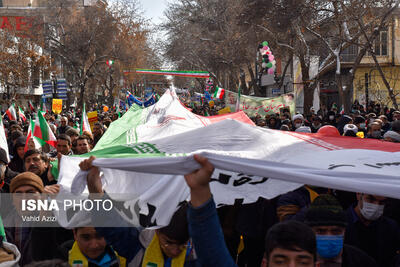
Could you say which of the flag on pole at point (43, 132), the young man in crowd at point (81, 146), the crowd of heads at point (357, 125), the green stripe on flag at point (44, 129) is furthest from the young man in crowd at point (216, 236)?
the green stripe on flag at point (44, 129)

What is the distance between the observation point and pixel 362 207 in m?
3.69

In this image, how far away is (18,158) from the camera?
766 cm

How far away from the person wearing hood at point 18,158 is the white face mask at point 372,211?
5.27 meters

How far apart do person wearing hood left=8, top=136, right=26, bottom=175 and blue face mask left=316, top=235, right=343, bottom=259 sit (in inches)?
215

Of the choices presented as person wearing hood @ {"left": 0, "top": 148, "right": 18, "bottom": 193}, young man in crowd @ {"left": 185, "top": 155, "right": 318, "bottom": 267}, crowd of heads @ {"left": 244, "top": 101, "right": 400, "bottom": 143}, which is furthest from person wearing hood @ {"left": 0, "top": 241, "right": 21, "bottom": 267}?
crowd of heads @ {"left": 244, "top": 101, "right": 400, "bottom": 143}

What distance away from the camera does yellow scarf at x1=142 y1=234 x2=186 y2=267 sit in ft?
9.94

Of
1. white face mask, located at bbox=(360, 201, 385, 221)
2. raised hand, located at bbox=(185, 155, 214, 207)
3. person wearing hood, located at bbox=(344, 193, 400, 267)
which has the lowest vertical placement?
person wearing hood, located at bbox=(344, 193, 400, 267)

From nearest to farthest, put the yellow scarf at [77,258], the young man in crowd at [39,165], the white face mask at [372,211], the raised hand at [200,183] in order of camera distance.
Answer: the raised hand at [200,183]
the yellow scarf at [77,258]
the white face mask at [372,211]
the young man in crowd at [39,165]

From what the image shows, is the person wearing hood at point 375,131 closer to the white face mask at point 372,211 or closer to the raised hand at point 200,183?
the white face mask at point 372,211

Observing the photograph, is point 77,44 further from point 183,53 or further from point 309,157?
point 309,157

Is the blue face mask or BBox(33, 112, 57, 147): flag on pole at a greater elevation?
BBox(33, 112, 57, 147): flag on pole

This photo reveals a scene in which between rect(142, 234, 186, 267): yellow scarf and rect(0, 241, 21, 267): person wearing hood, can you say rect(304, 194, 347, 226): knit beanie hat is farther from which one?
rect(0, 241, 21, 267): person wearing hood

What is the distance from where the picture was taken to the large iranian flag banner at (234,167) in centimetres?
248

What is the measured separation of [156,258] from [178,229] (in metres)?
0.22
